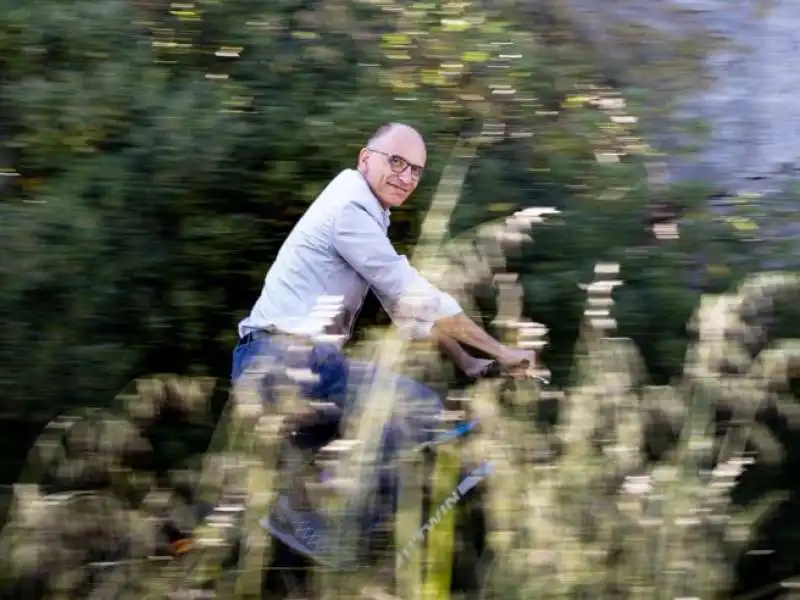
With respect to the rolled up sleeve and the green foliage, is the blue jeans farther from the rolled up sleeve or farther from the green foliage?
the green foliage

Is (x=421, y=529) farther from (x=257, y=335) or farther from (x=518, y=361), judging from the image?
(x=257, y=335)

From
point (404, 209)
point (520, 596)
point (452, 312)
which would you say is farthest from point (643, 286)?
point (520, 596)

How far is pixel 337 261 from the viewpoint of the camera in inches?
171

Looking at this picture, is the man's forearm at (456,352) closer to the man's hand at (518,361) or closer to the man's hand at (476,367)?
the man's hand at (476,367)

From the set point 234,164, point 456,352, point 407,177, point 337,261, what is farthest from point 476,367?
point 234,164

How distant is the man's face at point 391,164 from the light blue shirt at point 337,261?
0.19 feet

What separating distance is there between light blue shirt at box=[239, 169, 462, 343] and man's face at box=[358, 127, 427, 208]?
0.06m

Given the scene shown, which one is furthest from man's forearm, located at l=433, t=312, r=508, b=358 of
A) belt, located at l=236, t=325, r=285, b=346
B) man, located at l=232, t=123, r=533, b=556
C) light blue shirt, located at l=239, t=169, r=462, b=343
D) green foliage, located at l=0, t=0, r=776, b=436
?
green foliage, located at l=0, t=0, r=776, b=436

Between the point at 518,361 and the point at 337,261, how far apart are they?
1.04 metres

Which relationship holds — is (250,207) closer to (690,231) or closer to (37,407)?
(37,407)

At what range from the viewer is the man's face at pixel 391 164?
442 centimetres

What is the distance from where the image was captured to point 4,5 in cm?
524

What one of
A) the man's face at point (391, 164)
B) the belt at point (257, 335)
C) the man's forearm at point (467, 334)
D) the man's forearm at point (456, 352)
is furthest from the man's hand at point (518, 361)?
the man's face at point (391, 164)

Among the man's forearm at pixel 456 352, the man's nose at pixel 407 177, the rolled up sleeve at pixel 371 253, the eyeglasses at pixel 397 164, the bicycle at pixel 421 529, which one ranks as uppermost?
the eyeglasses at pixel 397 164
